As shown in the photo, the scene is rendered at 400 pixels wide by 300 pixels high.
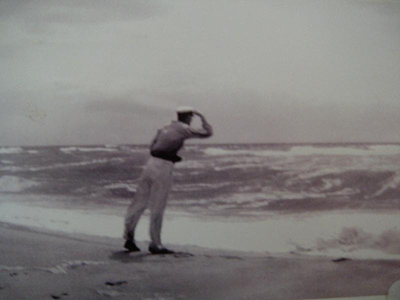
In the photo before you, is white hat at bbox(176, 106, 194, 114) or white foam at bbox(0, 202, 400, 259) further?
white hat at bbox(176, 106, 194, 114)

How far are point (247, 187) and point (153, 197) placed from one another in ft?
1.62

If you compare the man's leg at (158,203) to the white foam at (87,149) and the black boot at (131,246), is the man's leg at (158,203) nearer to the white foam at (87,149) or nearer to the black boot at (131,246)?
the black boot at (131,246)

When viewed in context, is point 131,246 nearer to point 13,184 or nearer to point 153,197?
point 153,197

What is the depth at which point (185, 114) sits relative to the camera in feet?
7.29

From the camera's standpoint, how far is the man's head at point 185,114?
221 centimetres

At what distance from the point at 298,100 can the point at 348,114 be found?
30 centimetres

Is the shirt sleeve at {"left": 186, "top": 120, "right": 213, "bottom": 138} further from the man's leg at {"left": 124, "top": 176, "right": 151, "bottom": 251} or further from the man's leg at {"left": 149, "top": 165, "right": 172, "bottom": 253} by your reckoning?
the man's leg at {"left": 124, "top": 176, "right": 151, "bottom": 251}

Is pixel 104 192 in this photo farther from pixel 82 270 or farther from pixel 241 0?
pixel 241 0

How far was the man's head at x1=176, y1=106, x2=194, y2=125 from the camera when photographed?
221 centimetres

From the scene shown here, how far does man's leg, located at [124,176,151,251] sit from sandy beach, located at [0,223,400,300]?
5 centimetres

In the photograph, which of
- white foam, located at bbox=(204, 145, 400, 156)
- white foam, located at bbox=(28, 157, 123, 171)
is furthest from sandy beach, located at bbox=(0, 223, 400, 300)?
white foam, located at bbox=(204, 145, 400, 156)

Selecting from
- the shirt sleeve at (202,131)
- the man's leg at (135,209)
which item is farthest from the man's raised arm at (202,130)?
the man's leg at (135,209)

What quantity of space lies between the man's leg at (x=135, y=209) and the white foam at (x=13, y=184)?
50 cm

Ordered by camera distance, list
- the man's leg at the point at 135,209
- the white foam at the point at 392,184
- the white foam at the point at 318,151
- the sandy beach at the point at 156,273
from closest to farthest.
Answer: the sandy beach at the point at 156,273
the man's leg at the point at 135,209
the white foam at the point at 318,151
the white foam at the point at 392,184
